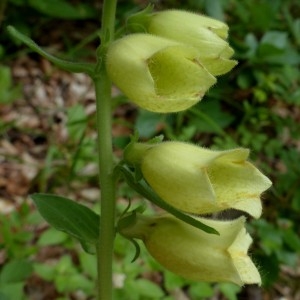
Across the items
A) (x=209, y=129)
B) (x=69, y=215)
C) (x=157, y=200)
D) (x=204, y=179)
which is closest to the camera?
(x=204, y=179)

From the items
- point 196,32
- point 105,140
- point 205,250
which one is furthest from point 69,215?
point 196,32

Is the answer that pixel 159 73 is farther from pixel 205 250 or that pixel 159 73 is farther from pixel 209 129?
pixel 209 129

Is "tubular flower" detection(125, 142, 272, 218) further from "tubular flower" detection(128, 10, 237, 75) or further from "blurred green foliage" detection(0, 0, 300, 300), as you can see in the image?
"blurred green foliage" detection(0, 0, 300, 300)

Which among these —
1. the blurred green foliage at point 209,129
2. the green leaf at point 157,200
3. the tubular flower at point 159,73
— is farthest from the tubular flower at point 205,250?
the blurred green foliage at point 209,129

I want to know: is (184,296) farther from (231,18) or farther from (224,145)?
(231,18)

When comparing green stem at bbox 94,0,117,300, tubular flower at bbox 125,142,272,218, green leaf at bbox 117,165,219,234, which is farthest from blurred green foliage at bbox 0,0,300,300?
tubular flower at bbox 125,142,272,218

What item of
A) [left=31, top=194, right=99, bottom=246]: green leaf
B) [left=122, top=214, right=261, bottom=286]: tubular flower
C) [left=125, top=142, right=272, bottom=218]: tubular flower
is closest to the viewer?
[left=125, top=142, right=272, bottom=218]: tubular flower

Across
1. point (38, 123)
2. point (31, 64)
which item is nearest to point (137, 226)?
point (38, 123)
